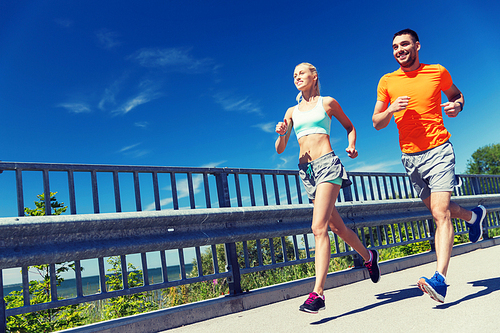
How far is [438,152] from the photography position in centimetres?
373

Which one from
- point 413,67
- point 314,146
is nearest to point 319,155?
point 314,146

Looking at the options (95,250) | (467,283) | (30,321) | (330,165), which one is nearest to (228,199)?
(330,165)

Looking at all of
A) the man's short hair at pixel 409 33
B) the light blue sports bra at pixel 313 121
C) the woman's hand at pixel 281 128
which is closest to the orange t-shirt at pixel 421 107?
the man's short hair at pixel 409 33

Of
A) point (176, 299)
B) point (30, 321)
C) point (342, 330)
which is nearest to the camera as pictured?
point (342, 330)

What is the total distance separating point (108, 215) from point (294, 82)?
2.25 m

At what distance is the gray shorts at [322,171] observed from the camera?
Answer: 3.71 meters

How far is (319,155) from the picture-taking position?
3.83 meters

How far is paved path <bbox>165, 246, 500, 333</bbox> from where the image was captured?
259 centimetres

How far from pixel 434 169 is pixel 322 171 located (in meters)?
1.04

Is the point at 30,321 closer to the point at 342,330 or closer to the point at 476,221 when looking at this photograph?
the point at 342,330

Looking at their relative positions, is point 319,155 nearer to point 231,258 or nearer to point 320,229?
point 320,229

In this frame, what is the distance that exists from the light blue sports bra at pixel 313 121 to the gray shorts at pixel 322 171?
29 centimetres

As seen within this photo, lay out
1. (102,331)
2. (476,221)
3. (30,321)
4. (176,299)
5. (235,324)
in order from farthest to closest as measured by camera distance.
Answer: (176,299) → (30,321) → (476,221) → (235,324) → (102,331)

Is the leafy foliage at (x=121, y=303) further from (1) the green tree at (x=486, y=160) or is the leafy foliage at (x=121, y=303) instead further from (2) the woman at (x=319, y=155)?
(1) the green tree at (x=486, y=160)
